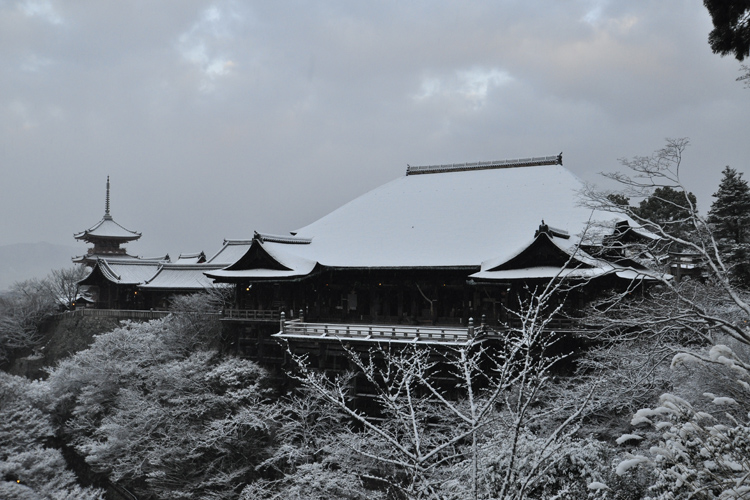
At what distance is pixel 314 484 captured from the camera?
1514cm

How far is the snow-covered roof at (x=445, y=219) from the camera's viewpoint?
2347 centimetres

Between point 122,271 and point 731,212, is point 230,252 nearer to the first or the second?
point 122,271

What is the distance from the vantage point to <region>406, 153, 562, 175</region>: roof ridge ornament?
29438 mm

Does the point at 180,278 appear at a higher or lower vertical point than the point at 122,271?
lower

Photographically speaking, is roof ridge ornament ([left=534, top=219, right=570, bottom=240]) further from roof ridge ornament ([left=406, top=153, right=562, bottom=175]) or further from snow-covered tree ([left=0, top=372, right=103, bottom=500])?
snow-covered tree ([left=0, top=372, right=103, bottom=500])

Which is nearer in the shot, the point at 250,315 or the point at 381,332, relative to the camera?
the point at 381,332

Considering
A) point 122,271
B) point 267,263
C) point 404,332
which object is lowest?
point 404,332

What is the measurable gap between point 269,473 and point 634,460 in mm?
18593

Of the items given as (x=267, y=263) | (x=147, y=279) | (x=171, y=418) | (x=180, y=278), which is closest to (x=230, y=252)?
(x=180, y=278)

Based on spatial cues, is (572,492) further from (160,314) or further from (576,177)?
(160,314)

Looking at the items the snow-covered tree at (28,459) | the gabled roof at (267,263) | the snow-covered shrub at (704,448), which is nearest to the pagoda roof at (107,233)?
the snow-covered tree at (28,459)

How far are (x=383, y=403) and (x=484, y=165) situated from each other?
60.3 ft

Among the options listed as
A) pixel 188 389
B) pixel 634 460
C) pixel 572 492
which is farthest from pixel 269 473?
pixel 634 460

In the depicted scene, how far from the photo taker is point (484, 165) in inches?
1211
